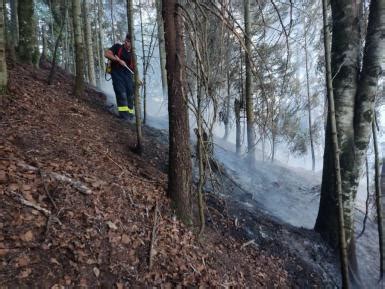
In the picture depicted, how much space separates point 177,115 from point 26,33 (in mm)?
6350

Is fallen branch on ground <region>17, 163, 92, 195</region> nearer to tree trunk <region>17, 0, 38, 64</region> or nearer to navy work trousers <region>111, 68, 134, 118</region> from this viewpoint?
navy work trousers <region>111, 68, 134, 118</region>

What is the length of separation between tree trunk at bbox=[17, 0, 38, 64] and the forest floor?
10.5 feet

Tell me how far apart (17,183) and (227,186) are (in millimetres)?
4484

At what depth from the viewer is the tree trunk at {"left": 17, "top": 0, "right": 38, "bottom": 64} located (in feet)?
25.2

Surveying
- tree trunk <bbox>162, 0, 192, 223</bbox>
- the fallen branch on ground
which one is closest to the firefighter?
tree trunk <bbox>162, 0, 192, 223</bbox>

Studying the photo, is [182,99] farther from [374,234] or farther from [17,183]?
[374,234]

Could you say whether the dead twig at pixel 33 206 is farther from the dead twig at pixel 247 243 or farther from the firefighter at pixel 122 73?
the firefighter at pixel 122 73

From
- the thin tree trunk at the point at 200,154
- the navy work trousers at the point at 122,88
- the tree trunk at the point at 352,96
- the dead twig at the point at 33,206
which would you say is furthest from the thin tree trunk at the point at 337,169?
the navy work trousers at the point at 122,88

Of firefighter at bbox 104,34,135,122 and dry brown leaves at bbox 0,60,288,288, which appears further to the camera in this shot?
firefighter at bbox 104,34,135,122

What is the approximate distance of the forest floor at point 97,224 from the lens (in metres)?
2.54

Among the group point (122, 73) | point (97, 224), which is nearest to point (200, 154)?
point (97, 224)

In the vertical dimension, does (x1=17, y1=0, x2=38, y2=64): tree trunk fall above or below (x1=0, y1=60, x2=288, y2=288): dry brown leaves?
above

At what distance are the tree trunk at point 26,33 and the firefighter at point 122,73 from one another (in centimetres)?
277

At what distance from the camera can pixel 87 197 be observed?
3262 millimetres
